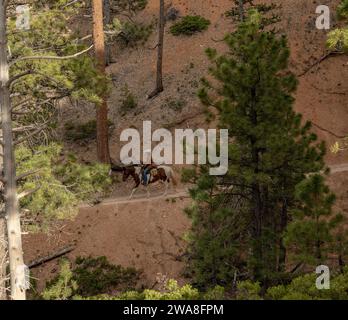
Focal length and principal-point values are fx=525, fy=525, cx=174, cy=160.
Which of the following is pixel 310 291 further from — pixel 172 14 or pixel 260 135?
pixel 172 14

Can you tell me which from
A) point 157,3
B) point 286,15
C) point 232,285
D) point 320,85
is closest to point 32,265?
point 232,285

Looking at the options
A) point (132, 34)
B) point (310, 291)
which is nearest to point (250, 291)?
point (310, 291)

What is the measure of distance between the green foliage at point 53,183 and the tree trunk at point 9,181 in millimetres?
838

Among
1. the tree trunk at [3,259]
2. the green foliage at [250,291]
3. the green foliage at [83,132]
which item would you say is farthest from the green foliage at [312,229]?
the green foliage at [83,132]

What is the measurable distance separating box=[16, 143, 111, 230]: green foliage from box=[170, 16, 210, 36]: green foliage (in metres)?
22.1

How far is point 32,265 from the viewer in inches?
741

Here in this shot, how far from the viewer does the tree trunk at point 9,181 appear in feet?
34.0

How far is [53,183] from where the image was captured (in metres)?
11.5

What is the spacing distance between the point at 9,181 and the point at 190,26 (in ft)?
83.5

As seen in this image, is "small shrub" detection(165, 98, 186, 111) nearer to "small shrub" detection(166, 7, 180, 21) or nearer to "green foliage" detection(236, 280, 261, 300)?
"small shrub" detection(166, 7, 180, 21)

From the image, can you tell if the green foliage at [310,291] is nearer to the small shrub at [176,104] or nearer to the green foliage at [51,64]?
the green foliage at [51,64]

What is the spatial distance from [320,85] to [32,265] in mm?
16697

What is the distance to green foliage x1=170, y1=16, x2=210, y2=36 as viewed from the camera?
33.8m
